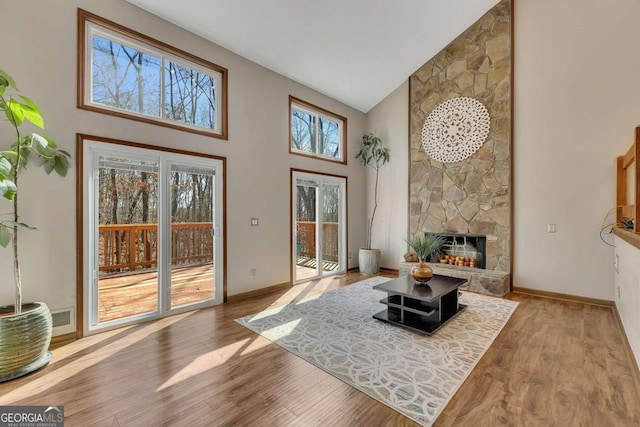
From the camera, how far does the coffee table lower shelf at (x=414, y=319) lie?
3.00m

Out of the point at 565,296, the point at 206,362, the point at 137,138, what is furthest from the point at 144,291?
the point at 565,296

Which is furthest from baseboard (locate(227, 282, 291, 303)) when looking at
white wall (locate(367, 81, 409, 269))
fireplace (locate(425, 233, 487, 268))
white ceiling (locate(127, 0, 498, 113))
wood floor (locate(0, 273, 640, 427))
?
white ceiling (locate(127, 0, 498, 113))

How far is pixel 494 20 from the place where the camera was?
467 cm

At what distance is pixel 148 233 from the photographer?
342 centimetres

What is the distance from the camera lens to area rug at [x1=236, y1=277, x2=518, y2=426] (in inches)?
80.1

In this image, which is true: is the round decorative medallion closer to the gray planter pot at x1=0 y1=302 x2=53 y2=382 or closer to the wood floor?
the wood floor

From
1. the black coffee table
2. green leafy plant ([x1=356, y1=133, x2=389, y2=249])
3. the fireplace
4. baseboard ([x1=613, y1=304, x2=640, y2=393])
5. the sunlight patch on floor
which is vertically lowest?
the sunlight patch on floor

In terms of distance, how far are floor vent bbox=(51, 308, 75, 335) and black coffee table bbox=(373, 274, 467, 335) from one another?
124 inches

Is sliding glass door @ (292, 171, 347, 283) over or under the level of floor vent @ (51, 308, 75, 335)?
over

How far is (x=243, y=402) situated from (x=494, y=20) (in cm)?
617

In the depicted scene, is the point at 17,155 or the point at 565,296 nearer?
the point at 17,155

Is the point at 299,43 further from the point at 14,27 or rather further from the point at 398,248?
the point at 398,248

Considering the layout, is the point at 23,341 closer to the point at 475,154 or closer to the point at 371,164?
the point at 371,164

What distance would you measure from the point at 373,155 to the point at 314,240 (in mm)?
2258
